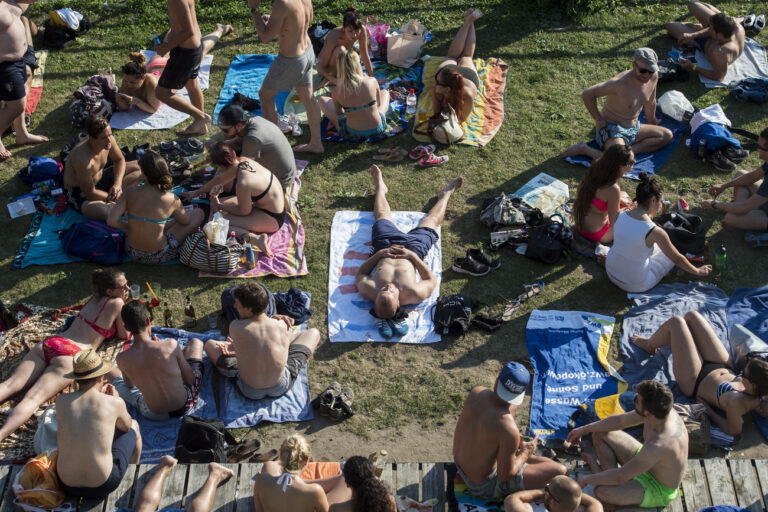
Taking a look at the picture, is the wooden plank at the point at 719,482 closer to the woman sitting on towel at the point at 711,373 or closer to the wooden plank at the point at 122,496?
the woman sitting on towel at the point at 711,373

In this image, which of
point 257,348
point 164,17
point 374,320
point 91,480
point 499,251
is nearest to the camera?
point 91,480

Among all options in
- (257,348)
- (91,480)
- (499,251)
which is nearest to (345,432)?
(257,348)

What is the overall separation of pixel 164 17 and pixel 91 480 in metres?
9.26

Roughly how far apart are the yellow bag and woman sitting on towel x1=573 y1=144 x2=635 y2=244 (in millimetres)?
6225

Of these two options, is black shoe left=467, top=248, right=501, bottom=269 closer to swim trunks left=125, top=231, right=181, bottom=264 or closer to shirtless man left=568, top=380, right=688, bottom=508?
shirtless man left=568, top=380, right=688, bottom=508

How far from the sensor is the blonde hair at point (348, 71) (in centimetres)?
1045

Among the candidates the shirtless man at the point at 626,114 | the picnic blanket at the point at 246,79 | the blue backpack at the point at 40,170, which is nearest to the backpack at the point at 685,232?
the shirtless man at the point at 626,114

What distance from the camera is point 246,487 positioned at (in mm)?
6484

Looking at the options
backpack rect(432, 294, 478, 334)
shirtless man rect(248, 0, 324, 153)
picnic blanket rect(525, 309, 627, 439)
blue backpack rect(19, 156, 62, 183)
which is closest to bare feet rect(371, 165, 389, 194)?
shirtless man rect(248, 0, 324, 153)

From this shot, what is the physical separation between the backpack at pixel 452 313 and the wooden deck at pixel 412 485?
1987 millimetres

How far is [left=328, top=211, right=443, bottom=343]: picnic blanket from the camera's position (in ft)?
27.5

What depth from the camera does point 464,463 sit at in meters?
6.38

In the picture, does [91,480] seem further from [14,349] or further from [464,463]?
[464,463]

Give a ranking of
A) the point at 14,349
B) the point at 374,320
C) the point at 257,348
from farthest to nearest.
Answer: the point at 374,320
the point at 14,349
the point at 257,348
